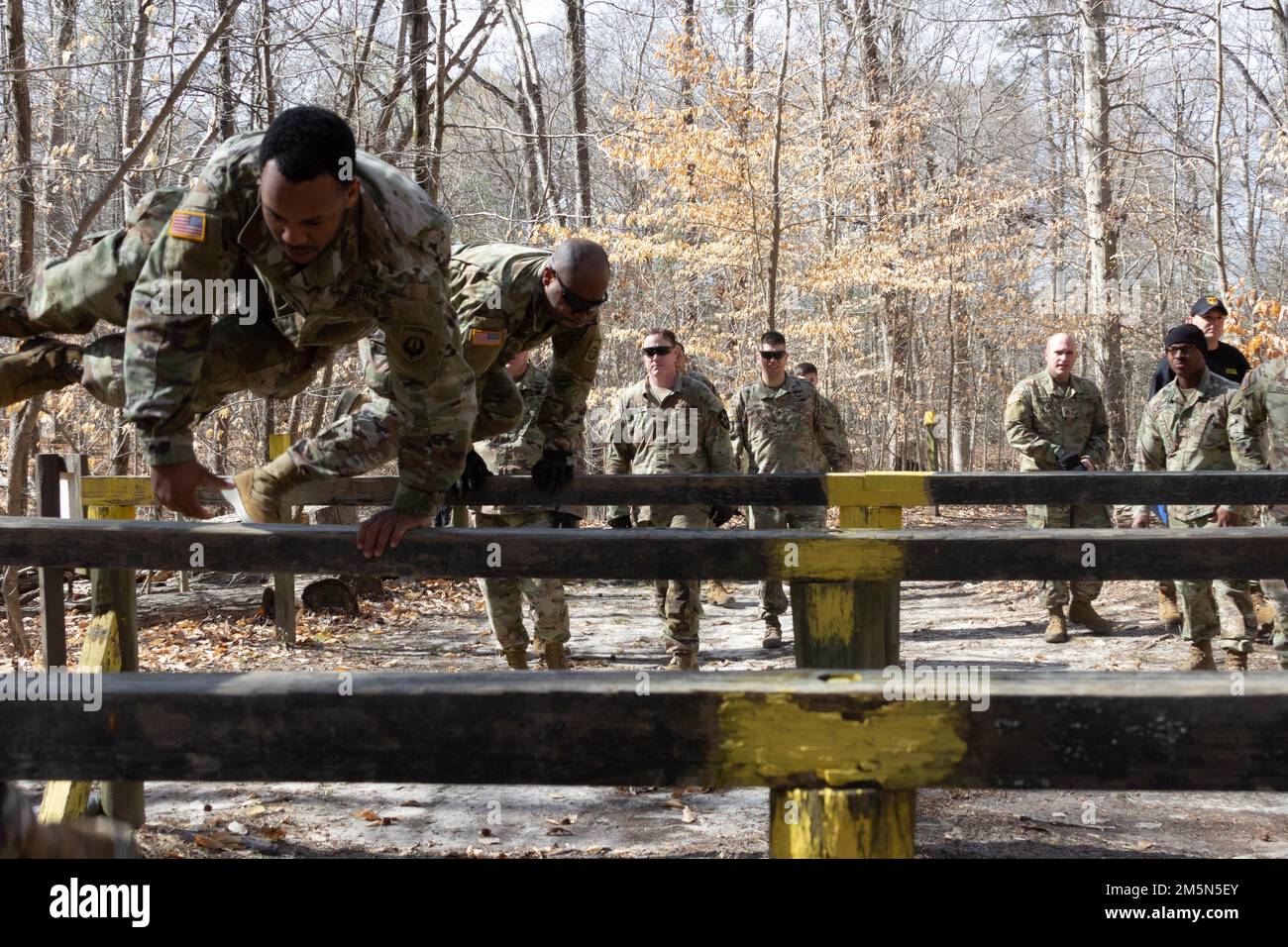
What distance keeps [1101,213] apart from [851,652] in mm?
16837

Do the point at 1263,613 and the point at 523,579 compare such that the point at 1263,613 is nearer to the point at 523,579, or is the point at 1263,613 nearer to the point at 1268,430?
the point at 1268,430

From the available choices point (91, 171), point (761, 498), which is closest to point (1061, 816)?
point (761, 498)

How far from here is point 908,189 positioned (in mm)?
18297

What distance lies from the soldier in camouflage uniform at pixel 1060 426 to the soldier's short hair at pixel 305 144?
278 inches

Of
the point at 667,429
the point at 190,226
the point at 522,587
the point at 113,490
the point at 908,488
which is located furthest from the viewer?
the point at 667,429

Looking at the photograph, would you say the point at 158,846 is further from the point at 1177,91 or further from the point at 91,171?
the point at 1177,91

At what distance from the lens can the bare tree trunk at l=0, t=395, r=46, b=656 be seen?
755cm

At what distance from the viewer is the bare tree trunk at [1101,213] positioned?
17469 millimetres

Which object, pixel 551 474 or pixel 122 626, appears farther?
pixel 551 474

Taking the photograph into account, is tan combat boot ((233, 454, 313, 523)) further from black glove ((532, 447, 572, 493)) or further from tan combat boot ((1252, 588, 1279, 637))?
tan combat boot ((1252, 588, 1279, 637))

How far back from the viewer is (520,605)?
20.3ft

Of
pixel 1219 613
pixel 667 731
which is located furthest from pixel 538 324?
pixel 1219 613

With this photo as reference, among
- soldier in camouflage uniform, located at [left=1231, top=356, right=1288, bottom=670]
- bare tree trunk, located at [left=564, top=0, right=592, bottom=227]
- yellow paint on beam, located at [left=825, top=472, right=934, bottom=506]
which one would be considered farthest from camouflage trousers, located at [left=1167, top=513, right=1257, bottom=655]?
bare tree trunk, located at [left=564, top=0, right=592, bottom=227]

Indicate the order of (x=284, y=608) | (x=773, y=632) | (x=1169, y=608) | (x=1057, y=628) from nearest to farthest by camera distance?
(x=284, y=608) < (x=1057, y=628) < (x=1169, y=608) < (x=773, y=632)
